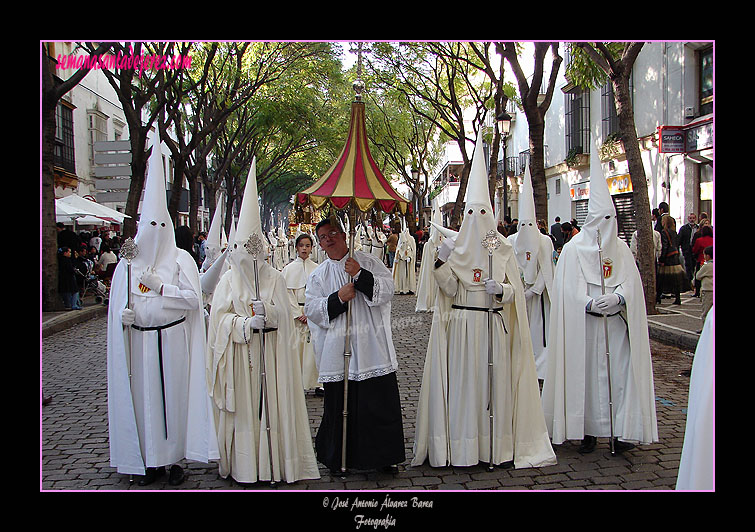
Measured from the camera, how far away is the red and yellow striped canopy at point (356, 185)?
4.80m

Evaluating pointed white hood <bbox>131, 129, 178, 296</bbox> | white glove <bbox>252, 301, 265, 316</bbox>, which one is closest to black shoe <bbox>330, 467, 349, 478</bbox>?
white glove <bbox>252, 301, 265, 316</bbox>

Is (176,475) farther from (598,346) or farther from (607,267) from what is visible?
(607,267)

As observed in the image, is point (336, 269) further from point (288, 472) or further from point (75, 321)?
point (75, 321)

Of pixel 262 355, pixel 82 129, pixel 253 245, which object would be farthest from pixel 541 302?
pixel 82 129

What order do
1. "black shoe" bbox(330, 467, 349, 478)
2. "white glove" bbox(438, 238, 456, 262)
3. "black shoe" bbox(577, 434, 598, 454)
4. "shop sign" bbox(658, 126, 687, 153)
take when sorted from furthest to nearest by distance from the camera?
"shop sign" bbox(658, 126, 687, 153) → "black shoe" bbox(577, 434, 598, 454) → "white glove" bbox(438, 238, 456, 262) → "black shoe" bbox(330, 467, 349, 478)

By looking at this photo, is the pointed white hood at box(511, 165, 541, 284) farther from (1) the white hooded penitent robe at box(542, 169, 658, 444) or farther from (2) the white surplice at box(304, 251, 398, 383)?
(2) the white surplice at box(304, 251, 398, 383)

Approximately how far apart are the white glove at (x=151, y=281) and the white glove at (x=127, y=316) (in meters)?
0.22

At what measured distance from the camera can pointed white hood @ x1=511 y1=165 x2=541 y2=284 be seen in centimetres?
782

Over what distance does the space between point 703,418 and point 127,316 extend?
149 inches

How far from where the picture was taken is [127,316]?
4.89 metres

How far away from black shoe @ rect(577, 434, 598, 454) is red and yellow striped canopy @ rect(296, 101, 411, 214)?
252cm

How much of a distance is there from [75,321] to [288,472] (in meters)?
10.5

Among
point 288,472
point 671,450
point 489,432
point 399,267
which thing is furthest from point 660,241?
point 288,472

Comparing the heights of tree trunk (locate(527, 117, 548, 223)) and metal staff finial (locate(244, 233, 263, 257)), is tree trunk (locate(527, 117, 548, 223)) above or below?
above
